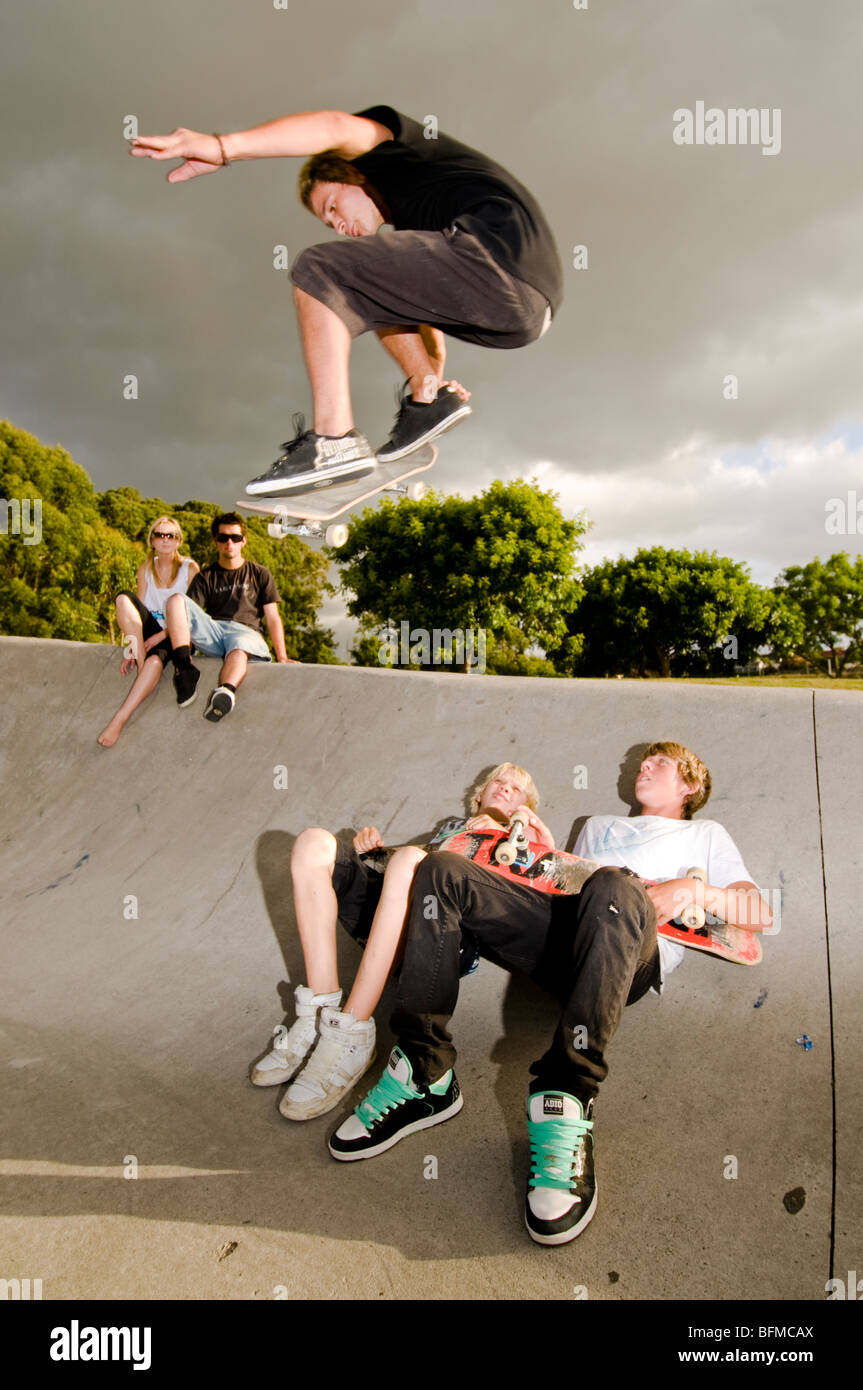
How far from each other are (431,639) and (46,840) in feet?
75.3

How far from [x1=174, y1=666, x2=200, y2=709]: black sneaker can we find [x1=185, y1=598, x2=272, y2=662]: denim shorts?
26cm

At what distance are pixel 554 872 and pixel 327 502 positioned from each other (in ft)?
5.14

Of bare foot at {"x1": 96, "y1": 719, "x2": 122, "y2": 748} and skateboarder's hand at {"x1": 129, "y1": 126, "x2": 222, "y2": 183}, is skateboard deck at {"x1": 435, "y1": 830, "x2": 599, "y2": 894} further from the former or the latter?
bare foot at {"x1": 96, "y1": 719, "x2": 122, "y2": 748}

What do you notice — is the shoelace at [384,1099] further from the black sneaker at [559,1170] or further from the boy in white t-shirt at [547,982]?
the black sneaker at [559,1170]

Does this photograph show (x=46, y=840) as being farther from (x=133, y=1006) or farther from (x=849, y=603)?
(x=849, y=603)

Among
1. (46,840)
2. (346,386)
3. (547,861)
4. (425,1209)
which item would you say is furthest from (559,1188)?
(46,840)

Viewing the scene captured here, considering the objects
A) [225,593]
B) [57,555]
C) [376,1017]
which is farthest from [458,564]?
[376,1017]

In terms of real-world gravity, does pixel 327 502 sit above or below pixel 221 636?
below

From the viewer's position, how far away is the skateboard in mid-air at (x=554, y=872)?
295 centimetres

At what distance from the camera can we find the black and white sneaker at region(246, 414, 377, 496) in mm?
2094

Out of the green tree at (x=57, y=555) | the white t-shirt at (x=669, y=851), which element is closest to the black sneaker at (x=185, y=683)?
the white t-shirt at (x=669, y=851)

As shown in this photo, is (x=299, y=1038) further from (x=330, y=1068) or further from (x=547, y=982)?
(x=547, y=982)

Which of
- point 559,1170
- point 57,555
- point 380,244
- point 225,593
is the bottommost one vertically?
point 559,1170

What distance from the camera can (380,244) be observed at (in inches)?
77.2
